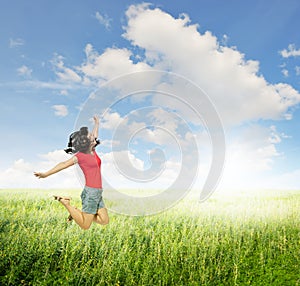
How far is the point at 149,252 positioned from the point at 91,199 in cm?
205

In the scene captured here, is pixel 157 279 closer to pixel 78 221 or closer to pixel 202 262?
pixel 202 262

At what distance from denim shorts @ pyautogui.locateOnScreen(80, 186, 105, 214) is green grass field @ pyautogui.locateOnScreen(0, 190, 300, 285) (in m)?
0.84

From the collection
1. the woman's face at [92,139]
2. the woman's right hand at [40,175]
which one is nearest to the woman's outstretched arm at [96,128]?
the woman's face at [92,139]

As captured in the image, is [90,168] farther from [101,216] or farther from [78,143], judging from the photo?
[101,216]

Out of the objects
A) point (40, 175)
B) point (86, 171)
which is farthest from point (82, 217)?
point (40, 175)

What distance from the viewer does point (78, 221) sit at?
8.94 metres

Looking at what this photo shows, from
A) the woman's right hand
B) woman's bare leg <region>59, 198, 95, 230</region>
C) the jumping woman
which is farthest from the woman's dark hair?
woman's bare leg <region>59, 198, 95, 230</region>

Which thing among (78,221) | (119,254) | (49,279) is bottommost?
(49,279)

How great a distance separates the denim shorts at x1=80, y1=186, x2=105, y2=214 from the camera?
28.5 ft

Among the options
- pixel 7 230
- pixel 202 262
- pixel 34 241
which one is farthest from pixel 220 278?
pixel 7 230

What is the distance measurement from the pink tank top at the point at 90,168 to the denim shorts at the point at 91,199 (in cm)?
12

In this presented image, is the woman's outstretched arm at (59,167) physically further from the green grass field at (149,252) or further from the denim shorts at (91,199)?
the green grass field at (149,252)

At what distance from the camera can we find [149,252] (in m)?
8.77

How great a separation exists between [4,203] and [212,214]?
8681 mm
